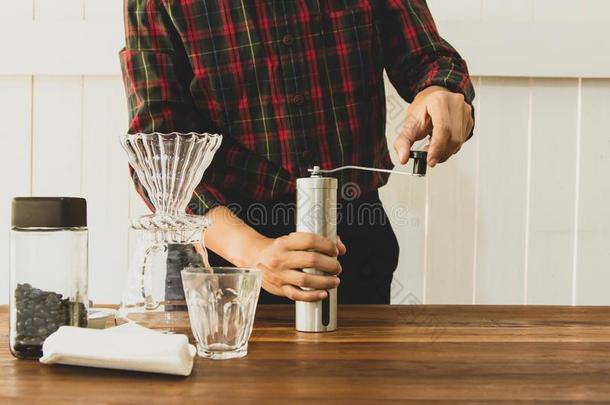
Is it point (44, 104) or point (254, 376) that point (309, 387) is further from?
point (44, 104)

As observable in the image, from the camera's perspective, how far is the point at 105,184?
1.67 meters

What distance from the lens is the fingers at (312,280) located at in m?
0.77

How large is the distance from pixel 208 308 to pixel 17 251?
18 cm

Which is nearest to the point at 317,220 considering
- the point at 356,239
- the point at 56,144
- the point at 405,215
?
the point at 356,239

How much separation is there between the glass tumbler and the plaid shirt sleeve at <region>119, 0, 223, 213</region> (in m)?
0.52

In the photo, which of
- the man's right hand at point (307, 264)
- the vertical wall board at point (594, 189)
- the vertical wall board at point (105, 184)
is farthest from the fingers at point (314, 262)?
the vertical wall board at point (594, 189)

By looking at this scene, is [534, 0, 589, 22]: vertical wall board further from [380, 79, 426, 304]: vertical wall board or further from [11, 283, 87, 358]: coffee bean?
[11, 283, 87, 358]: coffee bean

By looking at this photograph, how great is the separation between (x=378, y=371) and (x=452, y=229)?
1.11 meters

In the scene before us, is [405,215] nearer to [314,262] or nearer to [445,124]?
[445,124]

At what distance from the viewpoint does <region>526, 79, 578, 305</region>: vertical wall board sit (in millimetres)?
1644

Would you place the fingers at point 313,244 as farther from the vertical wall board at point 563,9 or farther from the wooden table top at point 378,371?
the vertical wall board at point 563,9

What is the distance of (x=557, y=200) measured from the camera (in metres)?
1.66

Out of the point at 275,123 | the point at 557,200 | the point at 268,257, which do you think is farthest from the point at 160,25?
the point at 557,200

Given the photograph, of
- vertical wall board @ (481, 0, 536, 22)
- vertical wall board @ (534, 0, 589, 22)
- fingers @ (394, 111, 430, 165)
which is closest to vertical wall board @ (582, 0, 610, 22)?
vertical wall board @ (534, 0, 589, 22)
